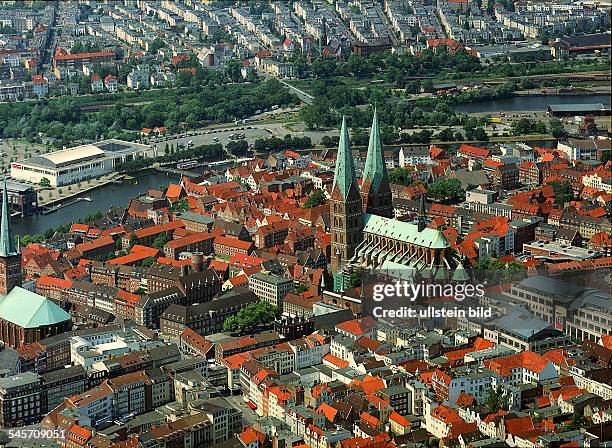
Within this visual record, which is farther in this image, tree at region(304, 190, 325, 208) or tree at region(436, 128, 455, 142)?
tree at region(436, 128, 455, 142)

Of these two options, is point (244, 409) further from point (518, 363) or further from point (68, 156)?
point (68, 156)

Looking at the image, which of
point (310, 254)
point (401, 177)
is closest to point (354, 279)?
point (310, 254)

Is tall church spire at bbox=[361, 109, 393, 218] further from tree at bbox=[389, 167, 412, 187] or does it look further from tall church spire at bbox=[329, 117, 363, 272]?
tree at bbox=[389, 167, 412, 187]

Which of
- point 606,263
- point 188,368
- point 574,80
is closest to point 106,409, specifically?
point 188,368

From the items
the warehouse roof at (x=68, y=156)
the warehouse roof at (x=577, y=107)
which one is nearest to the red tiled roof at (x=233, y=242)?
the warehouse roof at (x=68, y=156)

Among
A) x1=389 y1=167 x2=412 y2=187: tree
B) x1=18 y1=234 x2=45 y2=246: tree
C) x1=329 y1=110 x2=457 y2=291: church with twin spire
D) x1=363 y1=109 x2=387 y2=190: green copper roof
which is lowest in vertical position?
x1=18 y1=234 x2=45 y2=246: tree

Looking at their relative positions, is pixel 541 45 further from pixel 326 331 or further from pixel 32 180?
pixel 326 331

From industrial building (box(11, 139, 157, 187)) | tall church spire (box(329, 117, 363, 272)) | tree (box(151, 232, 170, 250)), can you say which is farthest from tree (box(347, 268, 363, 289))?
industrial building (box(11, 139, 157, 187))
